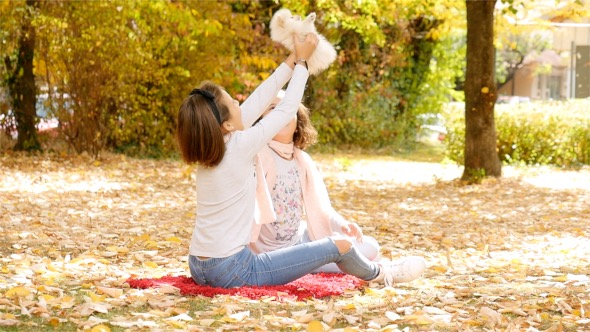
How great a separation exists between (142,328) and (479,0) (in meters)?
8.40

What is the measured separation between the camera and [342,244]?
4.67 m

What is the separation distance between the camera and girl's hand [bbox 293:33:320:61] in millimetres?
4742

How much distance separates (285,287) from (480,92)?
730 cm

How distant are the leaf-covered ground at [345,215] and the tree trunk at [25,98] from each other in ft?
3.77

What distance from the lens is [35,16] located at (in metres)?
12.8

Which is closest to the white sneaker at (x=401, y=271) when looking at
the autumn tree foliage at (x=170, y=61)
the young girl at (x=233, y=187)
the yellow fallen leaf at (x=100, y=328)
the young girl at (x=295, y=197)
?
the young girl at (x=295, y=197)

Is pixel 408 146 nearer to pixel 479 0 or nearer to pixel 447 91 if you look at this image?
pixel 447 91

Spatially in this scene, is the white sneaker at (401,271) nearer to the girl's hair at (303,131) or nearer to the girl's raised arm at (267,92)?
the girl's hair at (303,131)

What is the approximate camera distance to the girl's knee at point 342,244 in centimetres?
466

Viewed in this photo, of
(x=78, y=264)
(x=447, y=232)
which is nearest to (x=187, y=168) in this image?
(x=447, y=232)

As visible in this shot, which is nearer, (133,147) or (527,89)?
(133,147)

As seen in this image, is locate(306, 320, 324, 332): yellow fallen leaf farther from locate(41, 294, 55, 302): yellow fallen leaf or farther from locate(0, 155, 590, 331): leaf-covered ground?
locate(41, 294, 55, 302): yellow fallen leaf

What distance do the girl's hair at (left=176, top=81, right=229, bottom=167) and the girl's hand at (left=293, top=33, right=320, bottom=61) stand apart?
0.57m

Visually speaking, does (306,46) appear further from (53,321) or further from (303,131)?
(53,321)
